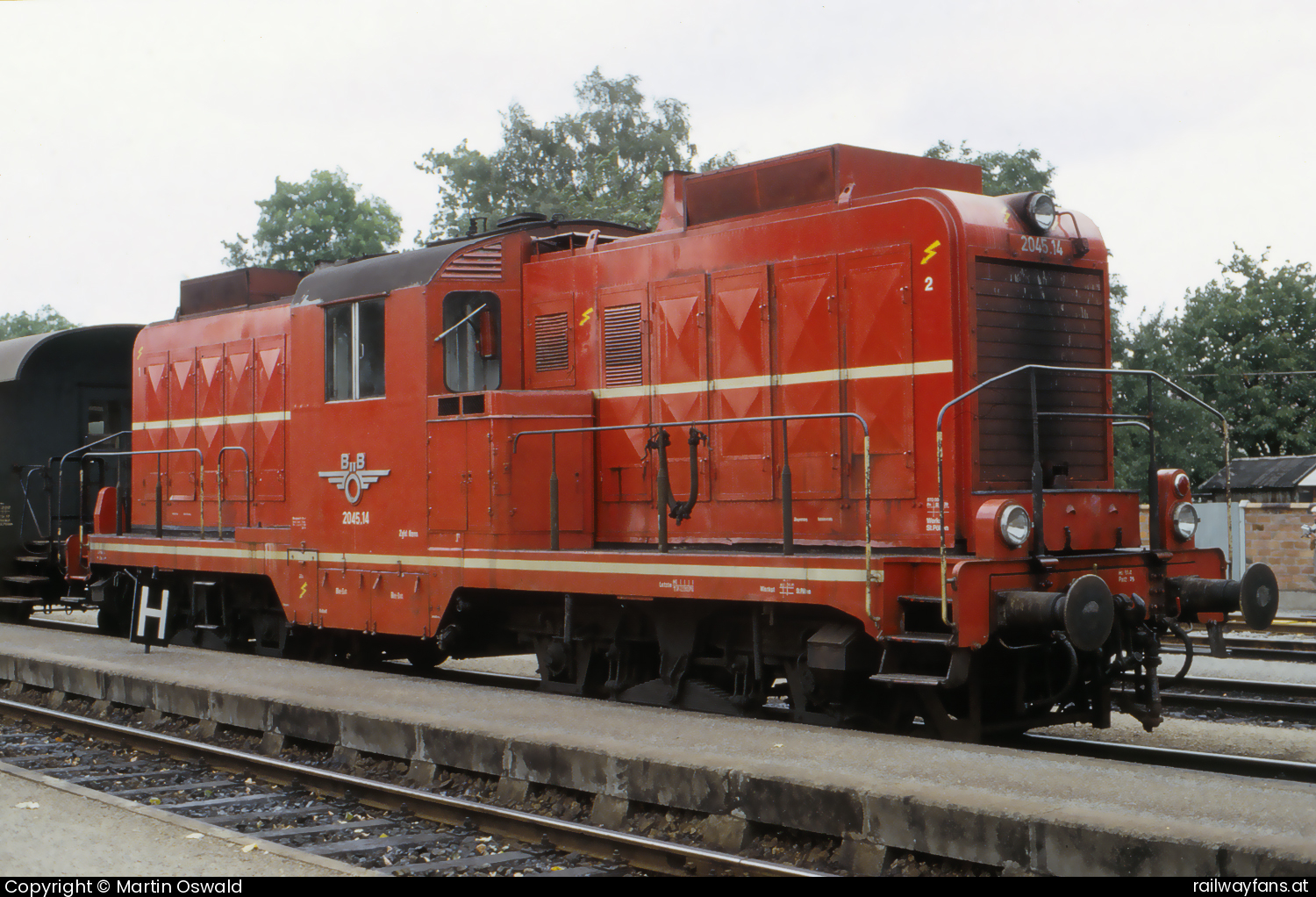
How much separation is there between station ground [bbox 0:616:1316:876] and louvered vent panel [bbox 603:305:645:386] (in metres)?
2.51

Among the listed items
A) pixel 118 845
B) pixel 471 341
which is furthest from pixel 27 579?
pixel 118 845

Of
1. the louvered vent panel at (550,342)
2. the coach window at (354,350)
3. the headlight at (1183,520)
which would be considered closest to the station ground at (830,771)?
the headlight at (1183,520)

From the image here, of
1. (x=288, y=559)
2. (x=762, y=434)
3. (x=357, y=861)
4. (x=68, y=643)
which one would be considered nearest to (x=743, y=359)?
(x=762, y=434)

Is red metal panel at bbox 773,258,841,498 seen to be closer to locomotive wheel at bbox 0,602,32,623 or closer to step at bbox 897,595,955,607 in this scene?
step at bbox 897,595,955,607

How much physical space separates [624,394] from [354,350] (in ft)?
8.47

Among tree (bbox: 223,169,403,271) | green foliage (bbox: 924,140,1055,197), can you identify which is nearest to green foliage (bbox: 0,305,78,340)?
tree (bbox: 223,169,403,271)

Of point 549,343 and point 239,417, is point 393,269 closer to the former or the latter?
point 549,343

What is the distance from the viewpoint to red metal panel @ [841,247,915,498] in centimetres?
765

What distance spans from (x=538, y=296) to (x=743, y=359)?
2.24 m

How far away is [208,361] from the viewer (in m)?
13.5

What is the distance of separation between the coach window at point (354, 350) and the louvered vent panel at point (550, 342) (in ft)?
4.29

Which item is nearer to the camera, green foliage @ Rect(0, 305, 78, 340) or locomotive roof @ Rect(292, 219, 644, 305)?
locomotive roof @ Rect(292, 219, 644, 305)

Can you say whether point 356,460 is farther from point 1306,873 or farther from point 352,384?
point 1306,873

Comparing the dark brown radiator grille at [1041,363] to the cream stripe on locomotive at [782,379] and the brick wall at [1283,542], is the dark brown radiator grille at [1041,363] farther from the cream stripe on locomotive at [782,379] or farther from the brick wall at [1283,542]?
the brick wall at [1283,542]
